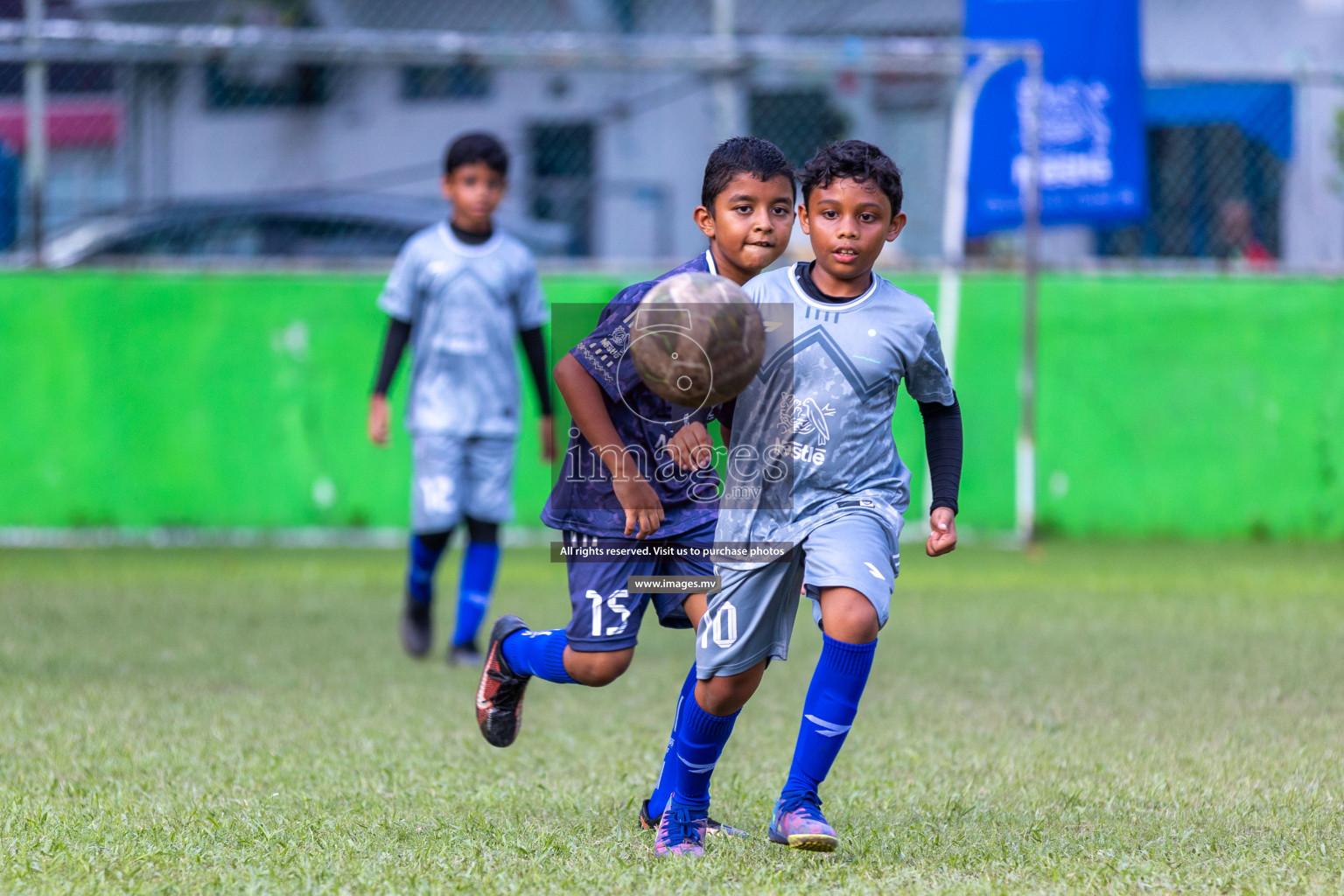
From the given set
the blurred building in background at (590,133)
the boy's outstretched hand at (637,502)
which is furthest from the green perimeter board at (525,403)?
the boy's outstretched hand at (637,502)

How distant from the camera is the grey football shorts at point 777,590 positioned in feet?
11.0

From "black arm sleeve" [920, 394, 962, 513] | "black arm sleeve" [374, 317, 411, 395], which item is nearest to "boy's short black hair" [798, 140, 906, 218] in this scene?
"black arm sleeve" [920, 394, 962, 513]


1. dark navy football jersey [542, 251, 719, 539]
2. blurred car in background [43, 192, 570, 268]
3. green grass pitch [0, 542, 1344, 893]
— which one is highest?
blurred car in background [43, 192, 570, 268]

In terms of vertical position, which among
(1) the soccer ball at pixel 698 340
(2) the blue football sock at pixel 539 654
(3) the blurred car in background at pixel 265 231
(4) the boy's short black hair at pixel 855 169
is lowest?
(2) the blue football sock at pixel 539 654

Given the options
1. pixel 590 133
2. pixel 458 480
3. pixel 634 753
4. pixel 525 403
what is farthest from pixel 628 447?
pixel 590 133

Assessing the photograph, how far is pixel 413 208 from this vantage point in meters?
11.3

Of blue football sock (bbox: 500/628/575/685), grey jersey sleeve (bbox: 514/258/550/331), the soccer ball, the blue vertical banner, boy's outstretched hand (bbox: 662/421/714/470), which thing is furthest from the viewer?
the blue vertical banner

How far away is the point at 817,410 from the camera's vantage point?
3434 millimetres

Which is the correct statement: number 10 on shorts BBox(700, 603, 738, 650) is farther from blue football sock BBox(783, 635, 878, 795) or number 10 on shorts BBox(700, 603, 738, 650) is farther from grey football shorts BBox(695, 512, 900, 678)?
blue football sock BBox(783, 635, 878, 795)

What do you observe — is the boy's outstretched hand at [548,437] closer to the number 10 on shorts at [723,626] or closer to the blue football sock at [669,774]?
the blue football sock at [669,774]

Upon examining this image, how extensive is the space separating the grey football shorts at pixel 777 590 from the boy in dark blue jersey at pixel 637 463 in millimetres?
154

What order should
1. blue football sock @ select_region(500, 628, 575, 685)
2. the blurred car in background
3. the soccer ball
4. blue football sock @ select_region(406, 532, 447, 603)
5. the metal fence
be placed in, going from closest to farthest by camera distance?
the soccer ball, blue football sock @ select_region(500, 628, 575, 685), blue football sock @ select_region(406, 532, 447, 603), the metal fence, the blurred car in background

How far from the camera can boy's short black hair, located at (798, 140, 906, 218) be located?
11.3ft

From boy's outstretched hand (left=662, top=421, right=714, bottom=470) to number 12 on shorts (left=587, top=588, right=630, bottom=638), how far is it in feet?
1.23
